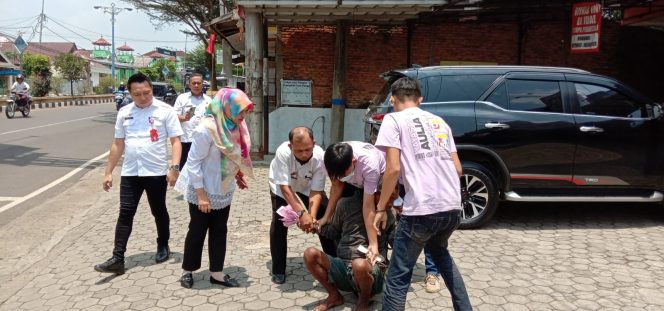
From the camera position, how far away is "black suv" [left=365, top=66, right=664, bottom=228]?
5262 mm

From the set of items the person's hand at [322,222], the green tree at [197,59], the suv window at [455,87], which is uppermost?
the green tree at [197,59]

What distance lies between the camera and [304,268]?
4418 mm

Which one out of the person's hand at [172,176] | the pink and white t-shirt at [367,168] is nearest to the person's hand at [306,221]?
the pink and white t-shirt at [367,168]

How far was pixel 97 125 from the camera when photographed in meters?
18.5

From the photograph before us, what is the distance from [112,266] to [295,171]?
1.82 m

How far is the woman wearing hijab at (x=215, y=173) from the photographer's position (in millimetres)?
3641

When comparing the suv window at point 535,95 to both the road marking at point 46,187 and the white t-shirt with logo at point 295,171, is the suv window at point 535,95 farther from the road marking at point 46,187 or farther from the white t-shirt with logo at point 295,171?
the road marking at point 46,187

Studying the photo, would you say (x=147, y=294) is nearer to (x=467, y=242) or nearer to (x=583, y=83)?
(x=467, y=242)

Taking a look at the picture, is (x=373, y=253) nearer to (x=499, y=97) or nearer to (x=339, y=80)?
(x=499, y=97)

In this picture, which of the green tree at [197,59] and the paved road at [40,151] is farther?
the green tree at [197,59]

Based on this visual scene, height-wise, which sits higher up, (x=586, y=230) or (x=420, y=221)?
(x=420, y=221)

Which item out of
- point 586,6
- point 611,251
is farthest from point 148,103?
point 586,6

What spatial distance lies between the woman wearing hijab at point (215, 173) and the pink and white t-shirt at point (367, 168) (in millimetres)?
887

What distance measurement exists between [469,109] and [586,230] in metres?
1.90
